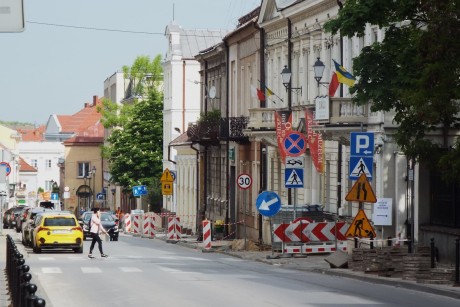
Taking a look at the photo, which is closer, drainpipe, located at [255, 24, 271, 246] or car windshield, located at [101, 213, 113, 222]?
drainpipe, located at [255, 24, 271, 246]

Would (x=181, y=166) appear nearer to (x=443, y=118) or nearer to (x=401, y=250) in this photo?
(x=401, y=250)

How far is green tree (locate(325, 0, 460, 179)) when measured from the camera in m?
23.9

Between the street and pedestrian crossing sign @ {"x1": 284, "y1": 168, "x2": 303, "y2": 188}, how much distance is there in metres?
2.45

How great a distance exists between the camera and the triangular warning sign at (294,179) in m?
38.7

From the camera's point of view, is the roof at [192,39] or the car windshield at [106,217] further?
the roof at [192,39]

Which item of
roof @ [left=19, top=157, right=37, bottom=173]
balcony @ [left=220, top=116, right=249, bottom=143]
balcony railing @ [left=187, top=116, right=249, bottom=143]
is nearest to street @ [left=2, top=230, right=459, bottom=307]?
balcony @ [left=220, top=116, right=249, bottom=143]

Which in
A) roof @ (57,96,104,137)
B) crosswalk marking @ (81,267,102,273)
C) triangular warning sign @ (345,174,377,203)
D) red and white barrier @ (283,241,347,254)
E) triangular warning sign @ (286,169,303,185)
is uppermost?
roof @ (57,96,104,137)

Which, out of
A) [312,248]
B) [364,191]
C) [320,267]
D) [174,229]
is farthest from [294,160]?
[174,229]

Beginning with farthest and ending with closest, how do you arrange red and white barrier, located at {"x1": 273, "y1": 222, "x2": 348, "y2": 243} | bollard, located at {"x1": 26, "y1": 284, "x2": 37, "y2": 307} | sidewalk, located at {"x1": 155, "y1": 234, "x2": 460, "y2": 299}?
red and white barrier, located at {"x1": 273, "y1": 222, "x2": 348, "y2": 243} → sidewalk, located at {"x1": 155, "y1": 234, "x2": 460, "y2": 299} → bollard, located at {"x1": 26, "y1": 284, "x2": 37, "y2": 307}

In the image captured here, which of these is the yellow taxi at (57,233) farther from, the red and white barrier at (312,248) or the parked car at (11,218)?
the parked car at (11,218)

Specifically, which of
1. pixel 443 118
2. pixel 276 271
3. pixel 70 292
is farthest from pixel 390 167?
pixel 70 292

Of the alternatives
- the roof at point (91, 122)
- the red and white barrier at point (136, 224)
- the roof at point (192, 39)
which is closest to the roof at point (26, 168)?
the roof at point (91, 122)

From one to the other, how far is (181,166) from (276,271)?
169 ft

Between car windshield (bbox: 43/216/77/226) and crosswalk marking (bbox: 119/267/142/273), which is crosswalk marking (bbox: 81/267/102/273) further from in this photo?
car windshield (bbox: 43/216/77/226)
